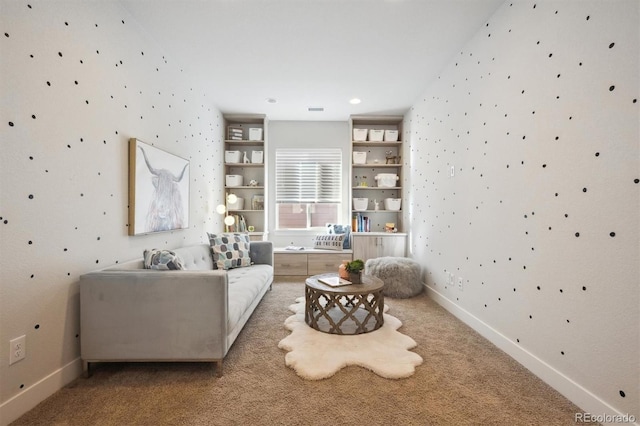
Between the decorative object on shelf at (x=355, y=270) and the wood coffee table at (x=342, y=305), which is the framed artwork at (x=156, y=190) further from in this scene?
the decorative object on shelf at (x=355, y=270)

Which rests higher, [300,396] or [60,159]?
[60,159]

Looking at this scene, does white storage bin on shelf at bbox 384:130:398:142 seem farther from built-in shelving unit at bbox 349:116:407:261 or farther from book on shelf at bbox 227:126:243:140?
book on shelf at bbox 227:126:243:140

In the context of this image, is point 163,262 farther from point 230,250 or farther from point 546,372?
point 546,372

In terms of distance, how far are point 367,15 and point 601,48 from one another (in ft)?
5.13

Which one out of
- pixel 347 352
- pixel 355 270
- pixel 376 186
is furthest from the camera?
pixel 376 186

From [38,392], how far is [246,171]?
3.88m

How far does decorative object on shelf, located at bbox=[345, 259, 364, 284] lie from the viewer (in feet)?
8.72

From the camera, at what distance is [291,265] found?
453 centimetres

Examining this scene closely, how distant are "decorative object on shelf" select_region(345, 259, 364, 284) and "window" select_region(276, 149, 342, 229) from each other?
2520mm

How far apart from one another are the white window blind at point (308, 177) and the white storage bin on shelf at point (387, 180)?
2.32 ft

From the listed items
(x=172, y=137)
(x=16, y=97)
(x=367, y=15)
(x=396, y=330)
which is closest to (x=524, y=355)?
(x=396, y=330)

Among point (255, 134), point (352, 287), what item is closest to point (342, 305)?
point (352, 287)

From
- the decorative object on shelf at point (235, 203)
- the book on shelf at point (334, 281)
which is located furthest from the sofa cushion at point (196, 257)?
the decorative object on shelf at point (235, 203)

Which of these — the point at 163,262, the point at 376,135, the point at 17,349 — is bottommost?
the point at 17,349
